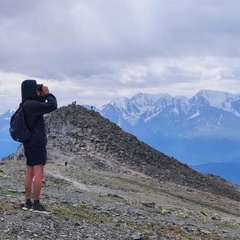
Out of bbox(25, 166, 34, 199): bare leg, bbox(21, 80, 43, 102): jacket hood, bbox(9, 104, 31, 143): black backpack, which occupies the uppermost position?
bbox(21, 80, 43, 102): jacket hood

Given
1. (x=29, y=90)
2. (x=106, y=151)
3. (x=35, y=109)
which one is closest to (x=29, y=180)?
(x=35, y=109)

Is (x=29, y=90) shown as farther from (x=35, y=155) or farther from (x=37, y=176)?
(x=37, y=176)

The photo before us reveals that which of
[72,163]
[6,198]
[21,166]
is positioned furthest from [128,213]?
[72,163]

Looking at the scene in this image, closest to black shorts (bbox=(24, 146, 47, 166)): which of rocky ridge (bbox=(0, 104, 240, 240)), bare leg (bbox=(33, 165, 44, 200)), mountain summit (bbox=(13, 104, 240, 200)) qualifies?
bare leg (bbox=(33, 165, 44, 200))

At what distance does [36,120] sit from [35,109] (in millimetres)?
387

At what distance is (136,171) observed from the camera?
54.7 metres

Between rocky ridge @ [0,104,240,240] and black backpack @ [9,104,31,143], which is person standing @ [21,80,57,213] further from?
rocky ridge @ [0,104,240,240]

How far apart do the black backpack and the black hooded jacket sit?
126 millimetres

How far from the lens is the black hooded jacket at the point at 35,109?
1464 centimetres

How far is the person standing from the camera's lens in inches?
577

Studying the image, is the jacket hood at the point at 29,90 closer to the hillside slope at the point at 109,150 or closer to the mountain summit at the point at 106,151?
the mountain summit at the point at 106,151

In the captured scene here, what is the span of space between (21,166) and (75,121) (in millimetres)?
26224

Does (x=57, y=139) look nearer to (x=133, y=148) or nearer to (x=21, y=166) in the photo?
(x=133, y=148)

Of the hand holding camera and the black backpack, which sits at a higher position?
the hand holding camera
